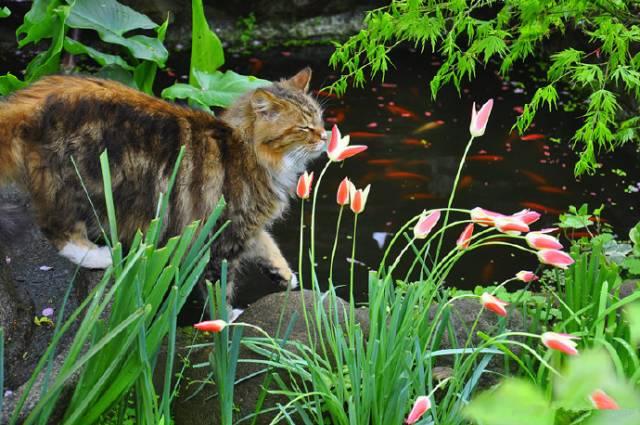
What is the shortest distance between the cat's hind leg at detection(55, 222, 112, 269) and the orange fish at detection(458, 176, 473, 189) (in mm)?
2475

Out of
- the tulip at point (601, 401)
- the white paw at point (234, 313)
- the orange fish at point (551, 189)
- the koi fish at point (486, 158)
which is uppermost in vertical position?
the tulip at point (601, 401)

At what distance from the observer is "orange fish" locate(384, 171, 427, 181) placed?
5.52 m

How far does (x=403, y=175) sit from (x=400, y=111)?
0.93 m

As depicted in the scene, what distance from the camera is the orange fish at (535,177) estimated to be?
18.1ft

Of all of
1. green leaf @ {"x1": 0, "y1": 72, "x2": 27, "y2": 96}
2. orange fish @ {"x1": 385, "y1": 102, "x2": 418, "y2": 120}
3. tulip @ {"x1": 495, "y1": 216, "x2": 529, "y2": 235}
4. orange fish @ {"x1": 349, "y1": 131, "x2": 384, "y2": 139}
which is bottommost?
orange fish @ {"x1": 349, "y1": 131, "x2": 384, "y2": 139}

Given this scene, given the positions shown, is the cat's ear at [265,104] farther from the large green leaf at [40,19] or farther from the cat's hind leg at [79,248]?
the large green leaf at [40,19]

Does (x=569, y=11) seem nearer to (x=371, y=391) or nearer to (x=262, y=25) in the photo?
(x=371, y=391)

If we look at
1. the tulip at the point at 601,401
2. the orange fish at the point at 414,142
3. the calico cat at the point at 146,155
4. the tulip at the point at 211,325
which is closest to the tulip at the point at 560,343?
the tulip at the point at 601,401

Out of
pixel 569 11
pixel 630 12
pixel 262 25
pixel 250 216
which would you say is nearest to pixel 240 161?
pixel 250 216

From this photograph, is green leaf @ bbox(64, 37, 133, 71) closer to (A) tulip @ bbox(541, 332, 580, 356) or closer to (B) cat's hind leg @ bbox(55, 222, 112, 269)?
(B) cat's hind leg @ bbox(55, 222, 112, 269)

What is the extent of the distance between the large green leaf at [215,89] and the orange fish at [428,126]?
1.58 m

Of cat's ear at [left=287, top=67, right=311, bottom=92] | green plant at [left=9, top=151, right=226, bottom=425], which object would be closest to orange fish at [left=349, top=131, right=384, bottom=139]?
cat's ear at [left=287, top=67, right=311, bottom=92]

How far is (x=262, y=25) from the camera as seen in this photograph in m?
7.59

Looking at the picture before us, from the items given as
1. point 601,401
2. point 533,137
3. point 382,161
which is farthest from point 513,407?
point 533,137
